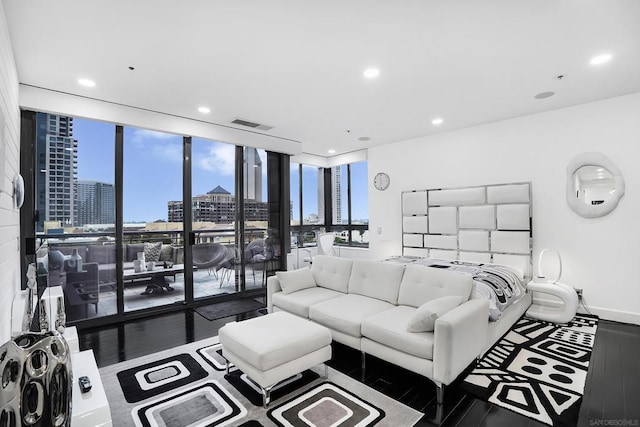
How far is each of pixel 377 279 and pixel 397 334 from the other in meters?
1.01

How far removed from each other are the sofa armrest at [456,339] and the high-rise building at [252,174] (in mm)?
3908

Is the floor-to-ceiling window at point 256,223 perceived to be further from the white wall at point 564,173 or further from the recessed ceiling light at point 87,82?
the white wall at point 564,173

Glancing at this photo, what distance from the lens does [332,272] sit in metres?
3.95

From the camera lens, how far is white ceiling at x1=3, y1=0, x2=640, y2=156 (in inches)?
87.4

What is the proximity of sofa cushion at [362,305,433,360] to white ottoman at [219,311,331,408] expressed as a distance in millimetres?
388

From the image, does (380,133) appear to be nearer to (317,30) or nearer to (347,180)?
(347,180)

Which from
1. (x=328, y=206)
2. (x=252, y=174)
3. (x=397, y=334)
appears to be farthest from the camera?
(x=328, y=206)

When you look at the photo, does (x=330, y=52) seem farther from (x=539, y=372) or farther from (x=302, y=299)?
(x=539, y=372)

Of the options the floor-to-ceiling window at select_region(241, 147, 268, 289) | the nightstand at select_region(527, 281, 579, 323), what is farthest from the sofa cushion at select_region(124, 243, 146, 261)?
the nightstand at select_region(527, 281, 579, 323)

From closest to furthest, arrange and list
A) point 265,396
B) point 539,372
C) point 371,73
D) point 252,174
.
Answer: point 265,396 → point 539,372 → point 371,73 → point 252,174

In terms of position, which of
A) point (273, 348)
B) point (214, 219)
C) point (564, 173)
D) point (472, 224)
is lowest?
point (273, 348)

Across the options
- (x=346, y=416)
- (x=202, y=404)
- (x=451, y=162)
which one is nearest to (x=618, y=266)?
(x=451, y=162)

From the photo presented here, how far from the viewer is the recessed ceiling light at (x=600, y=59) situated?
2.87m

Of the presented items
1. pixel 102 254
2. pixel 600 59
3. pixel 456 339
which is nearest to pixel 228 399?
pixel 456 339
